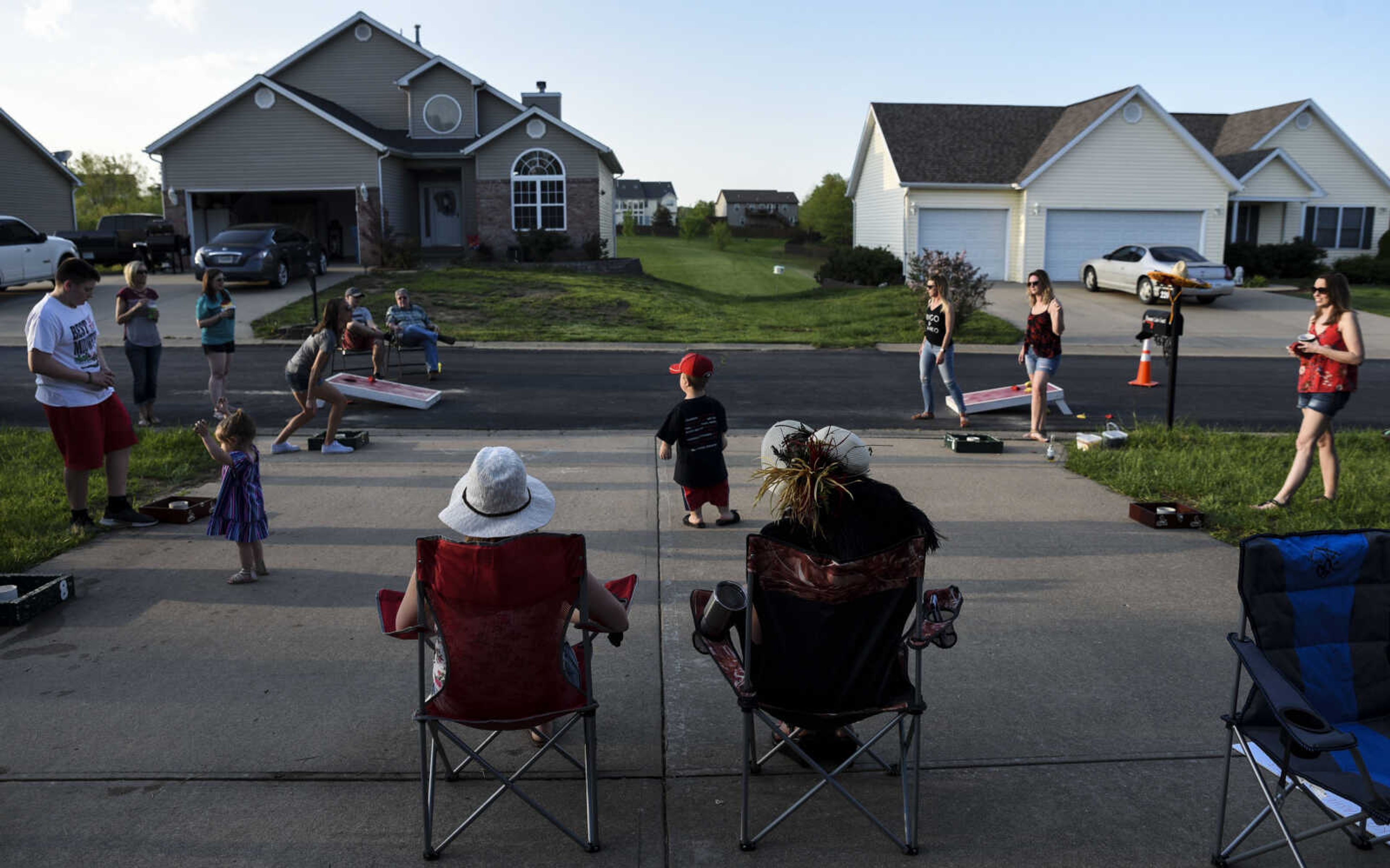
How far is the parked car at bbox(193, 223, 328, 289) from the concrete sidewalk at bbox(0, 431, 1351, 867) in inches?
795

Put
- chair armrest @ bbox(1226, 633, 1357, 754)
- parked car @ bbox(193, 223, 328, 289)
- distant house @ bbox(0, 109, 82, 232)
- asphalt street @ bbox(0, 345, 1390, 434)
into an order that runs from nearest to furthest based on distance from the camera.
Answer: chair armrest @ bbox(1226, 633, 1357, 754) → asphalt street @ bbox(0, 345, 1390, 434) → parked car @ bbox(193, 223, 328, 289) → distant house @ bbox(0, 109, 82, 232)

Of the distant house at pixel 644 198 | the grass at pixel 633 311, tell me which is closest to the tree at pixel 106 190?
the grass at pixel 633 311

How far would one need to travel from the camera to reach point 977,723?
187 inches

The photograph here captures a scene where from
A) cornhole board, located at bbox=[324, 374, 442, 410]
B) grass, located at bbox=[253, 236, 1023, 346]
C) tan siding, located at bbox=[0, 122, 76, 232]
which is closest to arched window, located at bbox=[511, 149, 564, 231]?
grass, located at bbox=[253, 236, 1023, 346]

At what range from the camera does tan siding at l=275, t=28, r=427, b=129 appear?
35.6 m

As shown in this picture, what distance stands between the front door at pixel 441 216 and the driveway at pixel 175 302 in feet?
16.7

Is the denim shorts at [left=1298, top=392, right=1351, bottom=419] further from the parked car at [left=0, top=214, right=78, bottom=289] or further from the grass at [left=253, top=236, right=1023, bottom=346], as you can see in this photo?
the parked car at [left=0, top=214, right=78, bottom=289]

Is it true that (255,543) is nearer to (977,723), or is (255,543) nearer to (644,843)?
(644,843)

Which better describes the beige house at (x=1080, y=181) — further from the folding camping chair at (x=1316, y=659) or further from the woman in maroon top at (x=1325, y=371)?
the folding camping chair at (x=1316, y=659)

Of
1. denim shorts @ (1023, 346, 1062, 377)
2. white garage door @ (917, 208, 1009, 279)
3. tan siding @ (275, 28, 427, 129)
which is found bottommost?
denim shorts @ (1023, 346, 1062, 377)

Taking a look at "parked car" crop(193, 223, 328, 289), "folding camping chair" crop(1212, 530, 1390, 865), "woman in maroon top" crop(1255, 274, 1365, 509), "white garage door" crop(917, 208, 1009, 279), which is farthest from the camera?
"white garage door" crop(917, 208, 1009, 279)

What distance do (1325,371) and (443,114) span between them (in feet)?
105

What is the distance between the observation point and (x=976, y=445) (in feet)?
→ 36.0

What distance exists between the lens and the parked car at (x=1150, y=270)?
27.4 m
